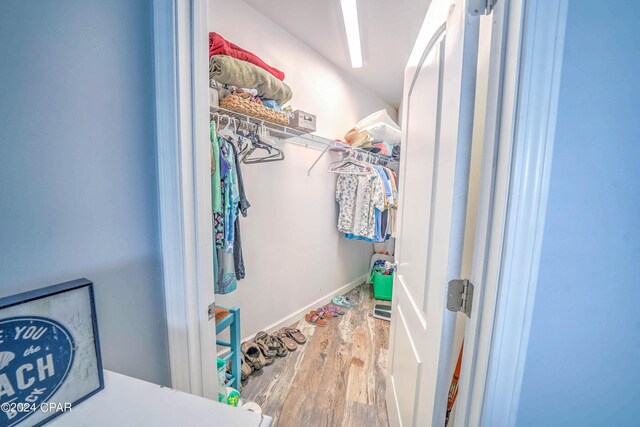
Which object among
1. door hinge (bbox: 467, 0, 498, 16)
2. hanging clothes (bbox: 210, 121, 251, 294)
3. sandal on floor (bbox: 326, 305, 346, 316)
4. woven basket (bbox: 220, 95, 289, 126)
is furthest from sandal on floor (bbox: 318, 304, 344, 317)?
door hinge (bbox: 467, 0, 498, 16)

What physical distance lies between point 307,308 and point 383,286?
0.99 metres

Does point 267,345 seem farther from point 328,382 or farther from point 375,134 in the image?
point 375,134

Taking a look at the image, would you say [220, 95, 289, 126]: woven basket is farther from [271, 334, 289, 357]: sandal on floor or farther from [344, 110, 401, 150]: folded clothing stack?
[271, 334, 289, 357]: sandal on floor

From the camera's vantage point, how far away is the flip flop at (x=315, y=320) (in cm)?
232

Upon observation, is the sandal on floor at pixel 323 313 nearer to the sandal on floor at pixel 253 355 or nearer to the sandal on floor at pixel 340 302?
the sandal on floor at pixel 340 302

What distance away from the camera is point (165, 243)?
27.9 inches

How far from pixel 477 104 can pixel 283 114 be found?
122 cm

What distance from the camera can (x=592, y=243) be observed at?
1.61ft

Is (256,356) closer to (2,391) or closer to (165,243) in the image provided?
(165,243)

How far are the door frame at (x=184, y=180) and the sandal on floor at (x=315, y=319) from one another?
1.65 m

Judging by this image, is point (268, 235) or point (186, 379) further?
point (268, 235)

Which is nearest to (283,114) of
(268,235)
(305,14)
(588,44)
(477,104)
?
(305,14)

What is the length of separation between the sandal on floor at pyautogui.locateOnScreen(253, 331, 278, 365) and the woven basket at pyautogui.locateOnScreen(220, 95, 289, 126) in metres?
1.69

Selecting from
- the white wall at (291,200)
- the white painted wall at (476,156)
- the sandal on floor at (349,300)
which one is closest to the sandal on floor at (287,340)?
the white wall at (291,200)
